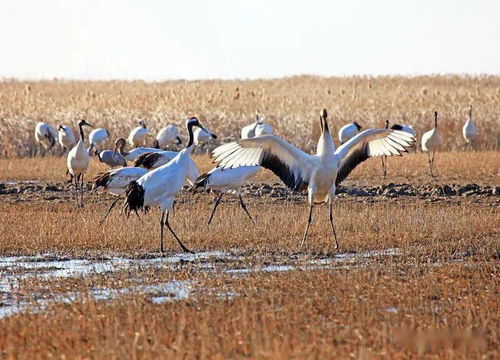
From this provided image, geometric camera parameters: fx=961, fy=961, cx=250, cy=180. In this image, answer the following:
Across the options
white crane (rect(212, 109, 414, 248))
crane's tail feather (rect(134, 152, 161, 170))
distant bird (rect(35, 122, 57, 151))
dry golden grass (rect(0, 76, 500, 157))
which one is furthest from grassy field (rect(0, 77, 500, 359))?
dry golden grass (rect(0, 76, 500, 157))

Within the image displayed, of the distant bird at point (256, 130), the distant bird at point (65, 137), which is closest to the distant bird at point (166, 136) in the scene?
the distant bird at point (256, 130)

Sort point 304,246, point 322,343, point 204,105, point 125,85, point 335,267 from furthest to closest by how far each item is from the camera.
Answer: point 125,85 < point 204,105 < point 304,246 < point 335,267 < point 322,343

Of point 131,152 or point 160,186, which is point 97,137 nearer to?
point 131,152

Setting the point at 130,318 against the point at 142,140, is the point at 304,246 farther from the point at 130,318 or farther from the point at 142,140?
the point at 142,140

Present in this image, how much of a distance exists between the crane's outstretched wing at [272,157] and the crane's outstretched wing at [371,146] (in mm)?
408

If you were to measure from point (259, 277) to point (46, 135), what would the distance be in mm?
16359

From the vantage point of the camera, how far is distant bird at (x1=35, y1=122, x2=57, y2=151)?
23.4 metres

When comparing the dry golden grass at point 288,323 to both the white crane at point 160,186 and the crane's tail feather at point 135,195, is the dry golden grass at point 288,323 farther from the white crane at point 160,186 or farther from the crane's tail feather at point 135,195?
the crane's tail feather at point 135,195

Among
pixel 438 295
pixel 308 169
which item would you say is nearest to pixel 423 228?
pixel 308 169

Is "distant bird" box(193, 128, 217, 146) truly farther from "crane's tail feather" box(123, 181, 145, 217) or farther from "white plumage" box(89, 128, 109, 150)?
"crane's tail feather" box(123, 181, 145, 217)

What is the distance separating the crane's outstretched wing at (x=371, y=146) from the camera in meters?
10.6

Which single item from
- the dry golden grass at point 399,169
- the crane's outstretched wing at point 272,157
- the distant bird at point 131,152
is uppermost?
the crane's outstretched wing at point 272,157

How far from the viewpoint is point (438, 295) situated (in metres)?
7.23

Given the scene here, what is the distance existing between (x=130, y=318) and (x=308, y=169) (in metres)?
4.58
